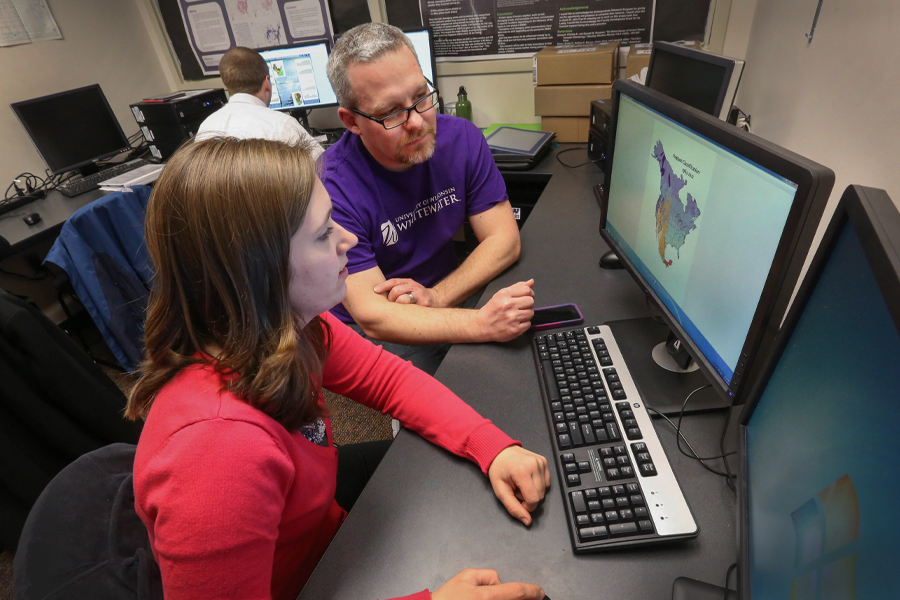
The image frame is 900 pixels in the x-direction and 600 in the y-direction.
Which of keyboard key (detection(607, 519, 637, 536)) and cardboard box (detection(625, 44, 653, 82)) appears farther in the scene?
cardboard box (detection(625, 44, 653, 82))

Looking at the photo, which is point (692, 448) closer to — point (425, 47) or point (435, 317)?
point (435, 317)

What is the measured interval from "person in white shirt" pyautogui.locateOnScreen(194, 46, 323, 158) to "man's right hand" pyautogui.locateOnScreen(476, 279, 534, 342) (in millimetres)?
1306

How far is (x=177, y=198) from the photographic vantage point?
0.59 metres

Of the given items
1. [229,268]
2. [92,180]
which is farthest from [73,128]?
[229,268]

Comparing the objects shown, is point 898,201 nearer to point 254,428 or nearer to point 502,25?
point 254,428

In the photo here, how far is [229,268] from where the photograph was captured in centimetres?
59

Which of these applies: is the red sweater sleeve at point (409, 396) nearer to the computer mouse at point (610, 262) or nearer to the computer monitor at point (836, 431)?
the computer monitor at point (836, 431)

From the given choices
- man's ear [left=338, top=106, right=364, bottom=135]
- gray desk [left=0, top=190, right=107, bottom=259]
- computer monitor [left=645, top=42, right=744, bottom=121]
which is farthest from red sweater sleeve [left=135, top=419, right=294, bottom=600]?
gray desk [left=0, top=190, right=107, bottom=259]

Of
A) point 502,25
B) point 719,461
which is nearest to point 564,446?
point 719,461

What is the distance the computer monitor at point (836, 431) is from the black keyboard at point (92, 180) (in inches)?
112

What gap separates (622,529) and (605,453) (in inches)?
4.3

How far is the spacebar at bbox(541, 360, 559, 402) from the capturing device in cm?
77

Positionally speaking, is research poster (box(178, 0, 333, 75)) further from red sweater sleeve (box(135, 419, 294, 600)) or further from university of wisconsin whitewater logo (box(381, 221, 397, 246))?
red sweater sleeve (box(135, 419, 294, 600))

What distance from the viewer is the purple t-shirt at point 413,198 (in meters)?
1.26
